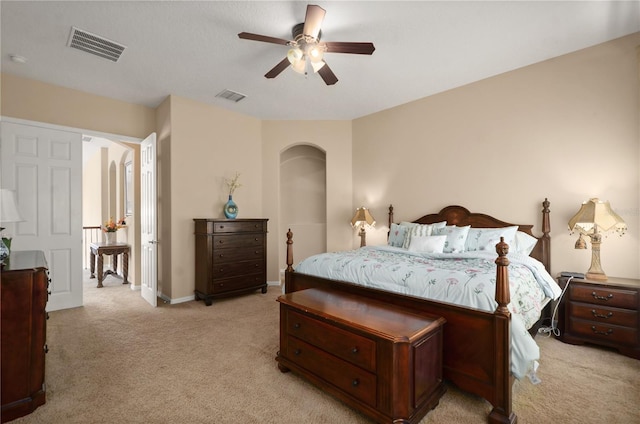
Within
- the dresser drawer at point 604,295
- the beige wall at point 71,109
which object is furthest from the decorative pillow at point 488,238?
the beige wall at point 71,109

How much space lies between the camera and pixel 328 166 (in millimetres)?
5523

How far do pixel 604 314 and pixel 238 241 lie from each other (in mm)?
4186

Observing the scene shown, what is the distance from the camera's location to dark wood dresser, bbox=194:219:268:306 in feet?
13.9

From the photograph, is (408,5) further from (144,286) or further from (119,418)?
(144,286)

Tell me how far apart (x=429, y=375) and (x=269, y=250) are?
154 inches

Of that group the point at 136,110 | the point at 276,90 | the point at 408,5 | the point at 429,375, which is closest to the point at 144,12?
the point at 276,90

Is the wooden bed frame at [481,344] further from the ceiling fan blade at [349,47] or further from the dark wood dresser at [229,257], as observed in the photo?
the dark wood dresser at [229,257]

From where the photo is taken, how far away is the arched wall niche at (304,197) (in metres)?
6.34

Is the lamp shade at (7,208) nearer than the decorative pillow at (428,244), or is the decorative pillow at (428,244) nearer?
the lamp shade at (7,208)

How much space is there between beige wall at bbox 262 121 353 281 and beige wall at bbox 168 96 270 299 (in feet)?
0.98

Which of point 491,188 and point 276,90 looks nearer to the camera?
point 491,188

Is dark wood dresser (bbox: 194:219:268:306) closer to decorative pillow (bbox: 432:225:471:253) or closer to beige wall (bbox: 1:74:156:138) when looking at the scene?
beige wall (bbox: 1:74:156:138)

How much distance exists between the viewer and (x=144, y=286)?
4.52 meters

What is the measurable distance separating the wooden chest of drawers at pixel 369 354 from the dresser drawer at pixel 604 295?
1826 millimetres
